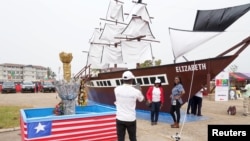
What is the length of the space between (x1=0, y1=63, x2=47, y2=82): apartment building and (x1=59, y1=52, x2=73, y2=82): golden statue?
10200 centimetres

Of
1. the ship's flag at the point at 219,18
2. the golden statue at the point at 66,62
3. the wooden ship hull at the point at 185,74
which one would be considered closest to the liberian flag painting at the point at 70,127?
the golden statue at the point at 66,62

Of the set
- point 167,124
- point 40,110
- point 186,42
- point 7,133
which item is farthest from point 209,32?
point 7,133

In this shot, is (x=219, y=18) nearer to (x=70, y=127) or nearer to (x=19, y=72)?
(x=70, y=127)

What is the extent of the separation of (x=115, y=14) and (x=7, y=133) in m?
24.0

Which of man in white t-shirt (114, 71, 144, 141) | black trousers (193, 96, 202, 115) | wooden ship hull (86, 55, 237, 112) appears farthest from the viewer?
black trousers (193, 96, 202, 115)

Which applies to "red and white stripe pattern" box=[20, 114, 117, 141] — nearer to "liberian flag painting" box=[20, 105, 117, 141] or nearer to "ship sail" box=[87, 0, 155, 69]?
"liberian flag painting" box=[20, 105, 117, 141]

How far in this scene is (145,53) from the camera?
24.0 m

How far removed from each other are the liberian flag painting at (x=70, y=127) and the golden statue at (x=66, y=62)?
137 cm

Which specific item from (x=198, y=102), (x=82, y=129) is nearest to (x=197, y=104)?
(x=198, y=102)

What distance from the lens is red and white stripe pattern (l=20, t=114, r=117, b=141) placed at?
640 cm

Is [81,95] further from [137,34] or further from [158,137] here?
[137,34]

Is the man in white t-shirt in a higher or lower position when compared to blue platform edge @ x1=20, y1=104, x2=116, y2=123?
higher

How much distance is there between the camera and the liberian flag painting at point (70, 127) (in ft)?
20.2

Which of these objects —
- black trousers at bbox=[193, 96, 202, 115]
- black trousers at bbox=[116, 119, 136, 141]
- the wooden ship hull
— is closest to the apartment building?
the wooden ship hull
